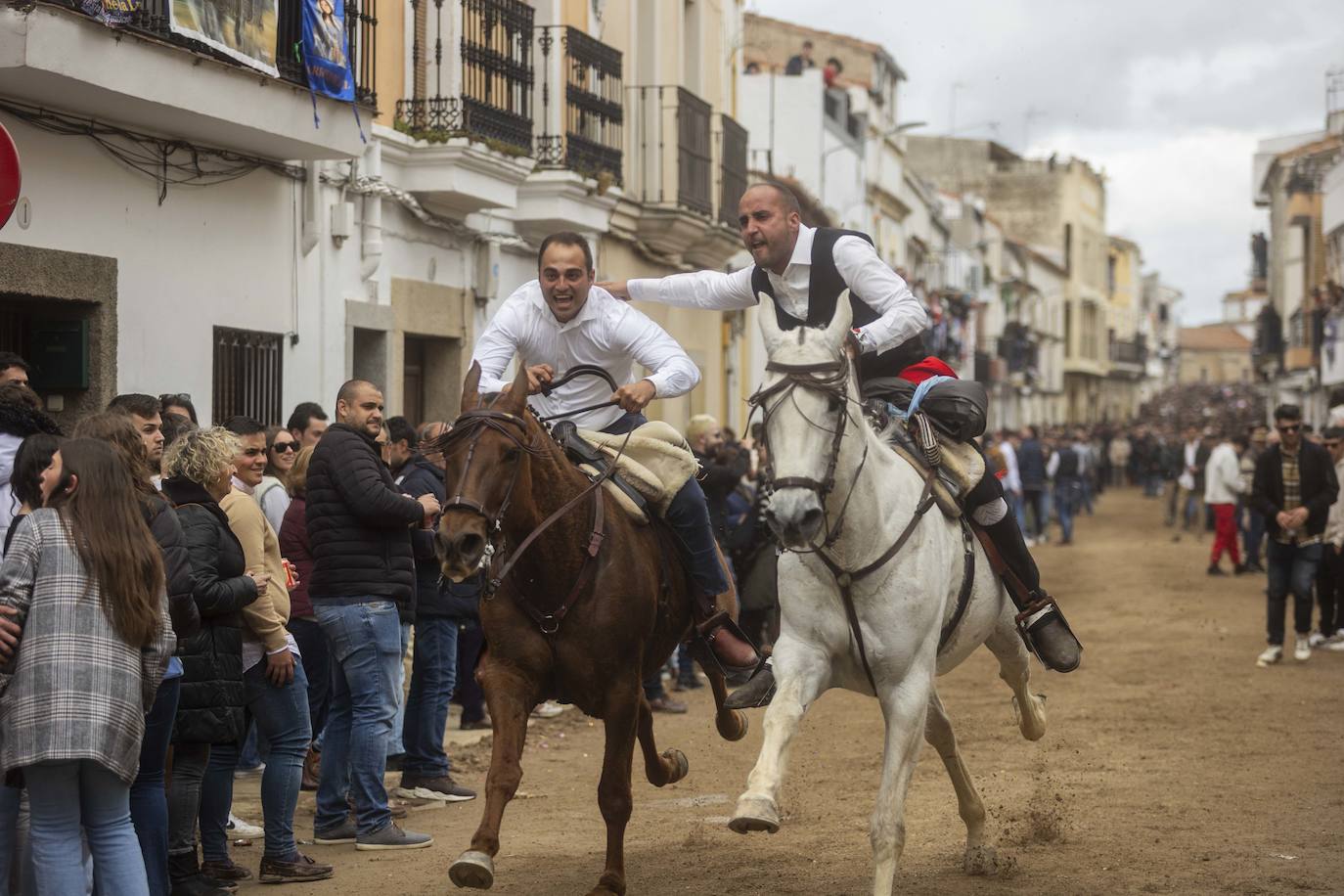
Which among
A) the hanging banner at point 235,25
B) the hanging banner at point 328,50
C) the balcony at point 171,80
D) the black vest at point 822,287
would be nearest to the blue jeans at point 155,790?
the black vest at point 822,287

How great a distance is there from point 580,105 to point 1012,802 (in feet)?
36.7

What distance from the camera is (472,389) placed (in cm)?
630

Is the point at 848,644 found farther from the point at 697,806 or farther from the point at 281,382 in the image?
the point at 281,382

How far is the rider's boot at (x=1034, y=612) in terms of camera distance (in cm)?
752

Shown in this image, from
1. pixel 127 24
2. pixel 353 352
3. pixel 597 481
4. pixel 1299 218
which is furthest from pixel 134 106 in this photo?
pixel 1299 218

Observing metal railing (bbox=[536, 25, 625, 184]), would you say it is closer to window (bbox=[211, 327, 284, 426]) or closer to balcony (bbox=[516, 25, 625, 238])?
balcony (bbox=[516, 25, 625, 238])

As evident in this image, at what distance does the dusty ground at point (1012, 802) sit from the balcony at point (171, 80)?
4204 millimetres

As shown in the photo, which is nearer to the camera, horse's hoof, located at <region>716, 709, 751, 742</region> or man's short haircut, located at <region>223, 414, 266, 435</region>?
horse's hoof, located at <region>716, 709, 751, 742</region>

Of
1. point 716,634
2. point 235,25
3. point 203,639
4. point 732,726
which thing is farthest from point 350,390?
point 235,25

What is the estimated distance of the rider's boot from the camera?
752 centimetres

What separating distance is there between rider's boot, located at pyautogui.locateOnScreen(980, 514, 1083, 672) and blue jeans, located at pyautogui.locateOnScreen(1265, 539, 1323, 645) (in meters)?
7.57

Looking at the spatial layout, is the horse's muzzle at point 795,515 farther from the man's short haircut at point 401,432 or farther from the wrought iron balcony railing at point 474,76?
the wrought iron balcony railing at point 474,76

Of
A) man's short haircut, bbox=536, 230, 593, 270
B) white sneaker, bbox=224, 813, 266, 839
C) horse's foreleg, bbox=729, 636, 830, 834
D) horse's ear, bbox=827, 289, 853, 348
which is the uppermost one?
man's short haircut, bbox=536, 230, 593, 270

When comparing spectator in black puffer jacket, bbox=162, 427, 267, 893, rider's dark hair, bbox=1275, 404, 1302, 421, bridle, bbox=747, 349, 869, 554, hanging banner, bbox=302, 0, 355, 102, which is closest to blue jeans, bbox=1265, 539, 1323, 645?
rider's dark hair, bbox=1275, 404, 1302, 421
